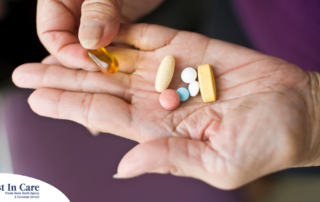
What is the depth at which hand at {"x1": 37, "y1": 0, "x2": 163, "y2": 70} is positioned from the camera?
1484 mm

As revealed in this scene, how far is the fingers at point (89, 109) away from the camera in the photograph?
1.41 m

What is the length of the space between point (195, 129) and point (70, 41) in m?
1.06

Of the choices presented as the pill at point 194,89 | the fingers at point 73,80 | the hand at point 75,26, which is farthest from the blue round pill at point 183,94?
the hand at point 75,26

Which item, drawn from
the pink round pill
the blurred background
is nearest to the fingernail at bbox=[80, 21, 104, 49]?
the pink round pill

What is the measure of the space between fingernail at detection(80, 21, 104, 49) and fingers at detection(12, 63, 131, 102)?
0.80ft

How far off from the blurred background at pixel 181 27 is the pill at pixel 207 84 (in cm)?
116

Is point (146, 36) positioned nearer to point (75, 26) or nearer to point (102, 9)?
point (102, 9)

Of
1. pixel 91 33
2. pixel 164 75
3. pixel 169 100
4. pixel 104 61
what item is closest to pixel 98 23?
pixel 91 33

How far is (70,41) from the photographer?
1.73m

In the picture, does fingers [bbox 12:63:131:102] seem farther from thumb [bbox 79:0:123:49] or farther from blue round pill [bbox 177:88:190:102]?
blue round pill [bbox 177:88:190:102]

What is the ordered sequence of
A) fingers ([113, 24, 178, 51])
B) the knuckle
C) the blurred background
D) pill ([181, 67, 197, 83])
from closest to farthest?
the knuckle
pill ([181, 67, 197, 83])
fingers ([113, 24, 178, 51])
the blurred background

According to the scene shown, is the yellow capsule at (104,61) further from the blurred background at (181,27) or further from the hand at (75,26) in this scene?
the blurred background at (181,27)

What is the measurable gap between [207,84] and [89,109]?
0.71 m

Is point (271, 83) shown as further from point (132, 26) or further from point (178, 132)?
point (132, 26)
